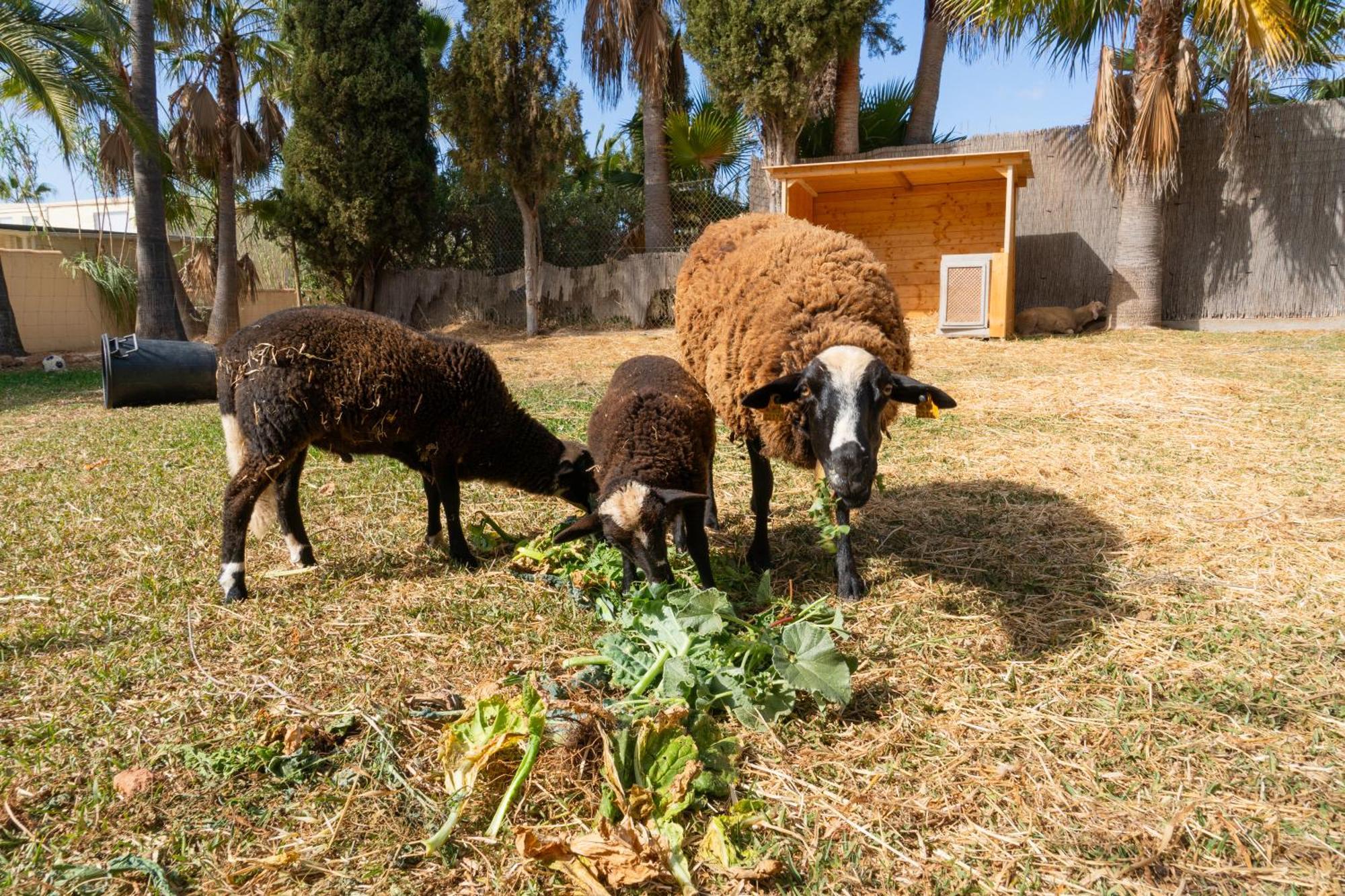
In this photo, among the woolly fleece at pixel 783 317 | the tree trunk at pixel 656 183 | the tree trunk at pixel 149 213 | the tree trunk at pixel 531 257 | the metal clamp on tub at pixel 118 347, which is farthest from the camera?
the tree trunk at pixel 656 183

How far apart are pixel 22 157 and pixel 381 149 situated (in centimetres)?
1427

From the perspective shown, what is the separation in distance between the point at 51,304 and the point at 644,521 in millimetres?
20247

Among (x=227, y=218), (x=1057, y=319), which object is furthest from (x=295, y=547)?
(x=227, y=218)

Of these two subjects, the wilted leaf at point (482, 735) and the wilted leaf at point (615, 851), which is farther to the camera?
the wilted leaf at point (482, 735)

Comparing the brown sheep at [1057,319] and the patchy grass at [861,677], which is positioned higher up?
the brown sheep at [1057,319]

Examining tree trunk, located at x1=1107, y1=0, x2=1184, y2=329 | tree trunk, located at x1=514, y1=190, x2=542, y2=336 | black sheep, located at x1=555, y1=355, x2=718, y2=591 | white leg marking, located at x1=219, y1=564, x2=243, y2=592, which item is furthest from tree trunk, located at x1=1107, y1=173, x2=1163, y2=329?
white leg marking, located at x1=219, y1=564, x2=243, y2=592

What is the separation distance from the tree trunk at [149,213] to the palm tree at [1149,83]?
48.0 ft

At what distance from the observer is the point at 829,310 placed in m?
4.22

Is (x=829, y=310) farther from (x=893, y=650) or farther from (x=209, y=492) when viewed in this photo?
(x=209, y=492)

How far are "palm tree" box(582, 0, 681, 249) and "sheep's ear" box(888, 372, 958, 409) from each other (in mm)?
14764

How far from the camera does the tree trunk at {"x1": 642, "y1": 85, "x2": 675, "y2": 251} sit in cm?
1762

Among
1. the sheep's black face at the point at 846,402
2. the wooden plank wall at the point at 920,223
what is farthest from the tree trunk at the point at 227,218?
the sheep's black face at the point at 846,402

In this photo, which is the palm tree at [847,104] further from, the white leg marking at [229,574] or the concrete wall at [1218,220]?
the white leg marking at [229,574]

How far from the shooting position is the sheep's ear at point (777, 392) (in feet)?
12.0
